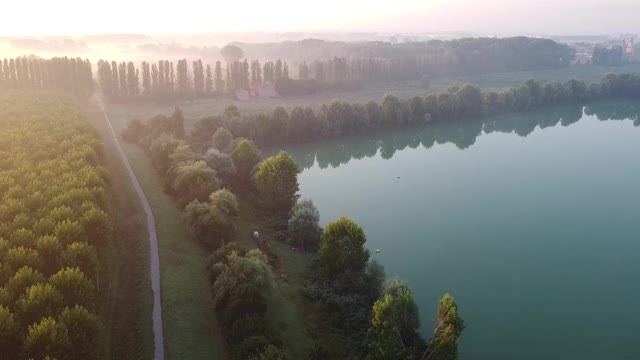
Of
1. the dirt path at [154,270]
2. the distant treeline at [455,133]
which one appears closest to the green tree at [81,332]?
the dirt path at [154,270]

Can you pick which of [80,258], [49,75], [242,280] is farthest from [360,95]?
[80,258]

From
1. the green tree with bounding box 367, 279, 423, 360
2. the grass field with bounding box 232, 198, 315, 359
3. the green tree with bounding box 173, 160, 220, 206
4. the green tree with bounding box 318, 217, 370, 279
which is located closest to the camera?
the green tree with bounding box 367, 279, 423, 360

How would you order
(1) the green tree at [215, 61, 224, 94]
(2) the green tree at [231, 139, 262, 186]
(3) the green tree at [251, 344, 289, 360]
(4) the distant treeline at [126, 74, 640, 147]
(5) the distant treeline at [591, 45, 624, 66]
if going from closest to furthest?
(3) the green tree at [251, 344, 289, 360], (2) the green tree at [231, 139, 262, 186], (4) the distant treeline at [126, 74, 640, 147], (1) the green tree at [215, 61, 224, 94], (5) the distant treeline at [591, 45, 624, 66]

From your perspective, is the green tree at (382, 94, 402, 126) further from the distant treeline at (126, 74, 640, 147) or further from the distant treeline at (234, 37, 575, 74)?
the distant treeline at (234, 37, 575, 74)

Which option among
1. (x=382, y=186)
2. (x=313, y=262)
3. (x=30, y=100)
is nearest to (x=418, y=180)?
(x=382, y=186)

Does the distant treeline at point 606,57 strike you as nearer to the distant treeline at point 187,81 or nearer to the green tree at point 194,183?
the distant treeline at point 187,81

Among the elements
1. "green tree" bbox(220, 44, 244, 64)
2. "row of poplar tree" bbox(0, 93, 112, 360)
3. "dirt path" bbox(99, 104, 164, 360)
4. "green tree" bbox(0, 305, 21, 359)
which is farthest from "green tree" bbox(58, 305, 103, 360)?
"green tree" bbox(220, 44, 244, 64)

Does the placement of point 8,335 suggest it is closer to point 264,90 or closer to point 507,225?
point 507,225
